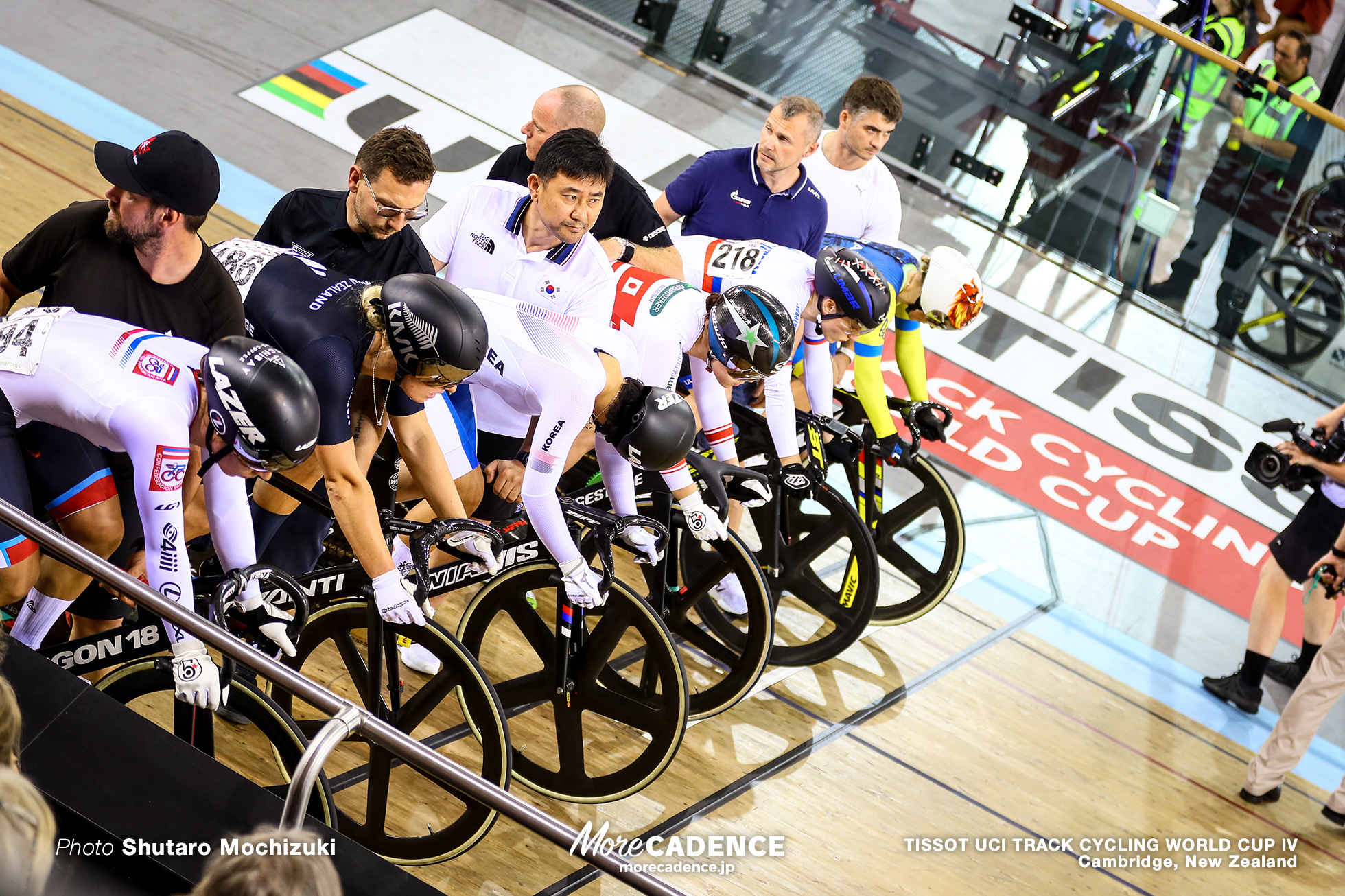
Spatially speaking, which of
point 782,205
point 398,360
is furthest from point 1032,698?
point 398,360

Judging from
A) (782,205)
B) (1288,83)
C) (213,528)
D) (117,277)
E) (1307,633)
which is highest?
(1288,83)

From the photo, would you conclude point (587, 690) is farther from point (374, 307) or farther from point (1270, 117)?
point (1270, 117)

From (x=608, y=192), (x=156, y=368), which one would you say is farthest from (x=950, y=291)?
(x=156, y=368)

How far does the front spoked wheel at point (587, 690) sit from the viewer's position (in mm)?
3562

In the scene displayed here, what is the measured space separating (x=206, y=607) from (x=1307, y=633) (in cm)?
489

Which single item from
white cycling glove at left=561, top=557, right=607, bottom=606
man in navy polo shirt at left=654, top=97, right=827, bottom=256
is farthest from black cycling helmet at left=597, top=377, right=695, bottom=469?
man in navy polo shirt at left=654, top=97, right=827, bottom=256

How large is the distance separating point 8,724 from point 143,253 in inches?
62.1

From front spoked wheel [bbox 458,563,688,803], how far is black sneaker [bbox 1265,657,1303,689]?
11.6 ft

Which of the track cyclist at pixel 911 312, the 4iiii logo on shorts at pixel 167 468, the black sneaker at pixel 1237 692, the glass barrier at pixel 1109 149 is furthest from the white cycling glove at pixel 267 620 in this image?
the glass barrier at pixel 1109 149

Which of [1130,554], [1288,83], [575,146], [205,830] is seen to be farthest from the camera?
[1288,83]

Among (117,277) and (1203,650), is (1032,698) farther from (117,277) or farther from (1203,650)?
(117,277)

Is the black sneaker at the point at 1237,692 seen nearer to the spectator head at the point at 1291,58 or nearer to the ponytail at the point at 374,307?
the ponytail at the point at 374,307

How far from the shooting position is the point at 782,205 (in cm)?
484

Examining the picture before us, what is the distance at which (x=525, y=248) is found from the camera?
3805 millimetres
